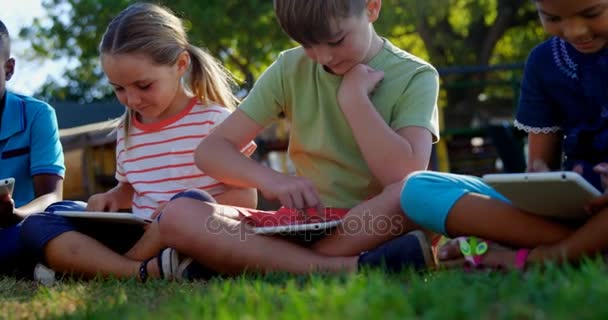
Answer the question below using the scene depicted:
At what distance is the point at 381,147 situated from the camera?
327cm

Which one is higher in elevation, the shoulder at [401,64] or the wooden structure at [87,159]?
the shoulder at [401,64]

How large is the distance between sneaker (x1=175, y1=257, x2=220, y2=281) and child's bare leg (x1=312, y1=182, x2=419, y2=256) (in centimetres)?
50

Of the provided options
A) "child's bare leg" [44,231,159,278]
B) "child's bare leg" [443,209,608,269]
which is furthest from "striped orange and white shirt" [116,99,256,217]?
"child's bare leg" [443,209,608,269]

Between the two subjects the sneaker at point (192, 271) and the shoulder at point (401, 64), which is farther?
the shoulder at point (401, 64)

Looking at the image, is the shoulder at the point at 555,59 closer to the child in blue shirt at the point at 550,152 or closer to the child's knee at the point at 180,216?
the child in blue shirt at the point at 550,152

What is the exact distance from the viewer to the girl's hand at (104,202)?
13.3 feet

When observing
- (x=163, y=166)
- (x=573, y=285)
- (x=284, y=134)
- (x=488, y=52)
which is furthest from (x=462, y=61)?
(x=573, y=285)

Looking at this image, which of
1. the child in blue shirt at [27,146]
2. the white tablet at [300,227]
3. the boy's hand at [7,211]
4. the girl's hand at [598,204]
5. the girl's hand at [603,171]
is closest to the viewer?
the girl's hand at [598,204]

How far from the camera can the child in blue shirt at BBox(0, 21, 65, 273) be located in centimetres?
432

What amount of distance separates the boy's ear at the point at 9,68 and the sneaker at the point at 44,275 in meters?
1.18

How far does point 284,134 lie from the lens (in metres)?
14.6

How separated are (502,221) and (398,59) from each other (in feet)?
2.99

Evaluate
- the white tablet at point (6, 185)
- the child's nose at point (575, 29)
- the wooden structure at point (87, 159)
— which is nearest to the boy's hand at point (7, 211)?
the white tablet at point (6, 185)

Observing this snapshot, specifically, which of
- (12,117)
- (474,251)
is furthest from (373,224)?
(12,117)
